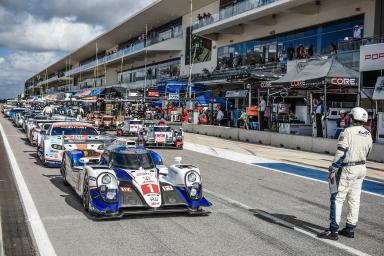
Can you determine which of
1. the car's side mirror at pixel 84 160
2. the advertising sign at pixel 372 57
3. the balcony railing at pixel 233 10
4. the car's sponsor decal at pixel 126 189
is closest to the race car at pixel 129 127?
the balcony railing at pixel 233 10

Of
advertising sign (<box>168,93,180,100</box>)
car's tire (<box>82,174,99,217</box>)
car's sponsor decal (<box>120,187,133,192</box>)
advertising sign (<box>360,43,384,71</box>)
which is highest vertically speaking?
advertising sign (<box>360,43,384,71</box>)

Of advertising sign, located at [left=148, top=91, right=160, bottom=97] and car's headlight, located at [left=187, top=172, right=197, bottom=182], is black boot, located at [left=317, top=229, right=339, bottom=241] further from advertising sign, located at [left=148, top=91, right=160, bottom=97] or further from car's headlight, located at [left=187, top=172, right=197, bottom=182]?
advertising sign, located at [left=148, top=91, right=160, bottom=97]

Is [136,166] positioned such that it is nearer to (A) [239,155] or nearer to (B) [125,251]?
(B) [125,251]

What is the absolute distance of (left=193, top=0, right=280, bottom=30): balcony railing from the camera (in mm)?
36634

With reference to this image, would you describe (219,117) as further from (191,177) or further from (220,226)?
(220,226)

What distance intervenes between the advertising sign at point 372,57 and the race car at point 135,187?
47.6 ft

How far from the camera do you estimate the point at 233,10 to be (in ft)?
134

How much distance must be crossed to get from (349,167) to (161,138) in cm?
1489

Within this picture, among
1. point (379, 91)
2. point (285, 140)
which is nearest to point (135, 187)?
point (379, 91)

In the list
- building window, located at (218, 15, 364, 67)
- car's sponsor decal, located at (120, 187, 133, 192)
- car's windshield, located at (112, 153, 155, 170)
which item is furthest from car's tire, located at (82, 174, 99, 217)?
building window, located at (218, 15, 364, 67)

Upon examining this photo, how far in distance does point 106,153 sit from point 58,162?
483 centimetres

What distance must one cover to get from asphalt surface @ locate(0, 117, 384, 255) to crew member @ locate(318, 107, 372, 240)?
1.11 feet

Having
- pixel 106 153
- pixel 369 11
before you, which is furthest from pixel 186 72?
pixel 106 153

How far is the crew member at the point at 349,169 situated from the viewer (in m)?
7.11
